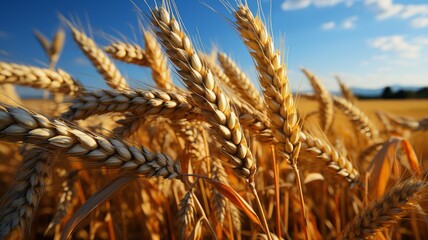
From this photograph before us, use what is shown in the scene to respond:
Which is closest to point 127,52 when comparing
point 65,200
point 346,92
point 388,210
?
point 65,200

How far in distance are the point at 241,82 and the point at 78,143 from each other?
1101mm

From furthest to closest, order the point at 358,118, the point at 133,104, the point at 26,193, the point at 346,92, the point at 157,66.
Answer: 1. the point at 346,92
2. the point at 358,118
3. the point at 157,66
4. the point at 133,104
5. the point at 26,193

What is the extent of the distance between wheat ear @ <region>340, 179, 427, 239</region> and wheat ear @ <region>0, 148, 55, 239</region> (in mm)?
1112

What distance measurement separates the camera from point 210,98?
0.88 metres

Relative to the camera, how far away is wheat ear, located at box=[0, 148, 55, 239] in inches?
35.5

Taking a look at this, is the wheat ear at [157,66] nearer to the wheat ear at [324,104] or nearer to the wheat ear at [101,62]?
the wheat ear at [101,62]

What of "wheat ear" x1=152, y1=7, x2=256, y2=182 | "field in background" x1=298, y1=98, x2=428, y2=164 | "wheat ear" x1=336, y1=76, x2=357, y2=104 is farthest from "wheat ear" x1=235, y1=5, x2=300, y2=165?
"wheat ear" x1=336, y1=76, x2=357, y2=104

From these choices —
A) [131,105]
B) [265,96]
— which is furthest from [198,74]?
[131,105]

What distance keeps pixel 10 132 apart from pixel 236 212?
3.84 feet

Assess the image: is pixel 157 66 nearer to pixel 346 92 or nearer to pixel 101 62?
pixel 101 62

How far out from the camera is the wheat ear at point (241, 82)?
149 centimetres

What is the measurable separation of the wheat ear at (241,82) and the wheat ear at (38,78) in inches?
36.2

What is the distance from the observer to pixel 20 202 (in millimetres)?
939

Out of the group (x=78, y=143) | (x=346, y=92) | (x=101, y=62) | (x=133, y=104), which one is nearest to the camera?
(x=78, y=143)
